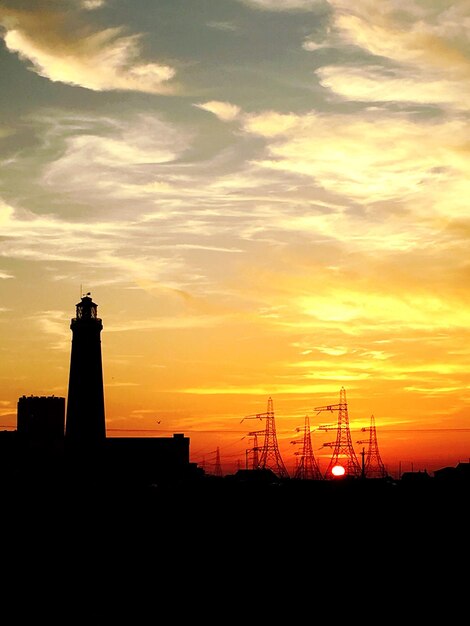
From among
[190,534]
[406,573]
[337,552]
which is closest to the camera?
[406,573]

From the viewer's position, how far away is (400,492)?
70625 millimetres

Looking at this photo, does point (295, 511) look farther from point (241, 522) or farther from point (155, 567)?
point (155, 567)

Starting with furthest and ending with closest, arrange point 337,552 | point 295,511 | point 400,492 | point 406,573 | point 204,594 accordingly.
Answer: point 400,492 → point 295,511 → point 337,552 → point 406,573 → point 204,594

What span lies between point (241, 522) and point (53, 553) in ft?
41.2

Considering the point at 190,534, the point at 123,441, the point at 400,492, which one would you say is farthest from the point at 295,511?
the point at 123,441

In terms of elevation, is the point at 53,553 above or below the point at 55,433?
below

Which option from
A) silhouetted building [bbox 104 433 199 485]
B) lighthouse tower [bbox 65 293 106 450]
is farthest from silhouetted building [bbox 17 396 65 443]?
lighthouse tower [bbox 65 293 106 450]

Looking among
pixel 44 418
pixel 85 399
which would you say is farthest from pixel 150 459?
pixel 85 399

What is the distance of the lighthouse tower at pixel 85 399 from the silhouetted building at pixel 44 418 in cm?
2974

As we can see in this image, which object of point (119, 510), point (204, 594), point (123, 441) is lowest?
point (204, 594)

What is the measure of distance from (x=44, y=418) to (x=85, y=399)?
33199 mm

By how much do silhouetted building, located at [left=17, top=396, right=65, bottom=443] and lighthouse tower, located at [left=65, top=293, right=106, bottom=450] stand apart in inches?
1171

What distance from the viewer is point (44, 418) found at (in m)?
102

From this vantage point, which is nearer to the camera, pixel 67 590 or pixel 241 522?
pixel 67 590
